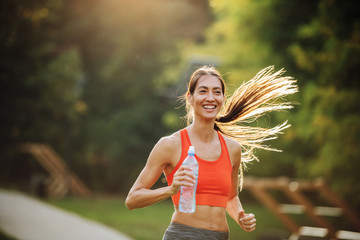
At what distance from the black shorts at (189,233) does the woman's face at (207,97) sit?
844 mm

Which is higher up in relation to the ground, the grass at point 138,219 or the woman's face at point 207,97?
the grass at point 138,219

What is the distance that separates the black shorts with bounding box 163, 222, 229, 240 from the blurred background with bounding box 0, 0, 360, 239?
9062mm

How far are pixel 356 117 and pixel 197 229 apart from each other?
9.24 m

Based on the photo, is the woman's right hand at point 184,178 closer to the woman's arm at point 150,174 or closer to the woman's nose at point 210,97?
the woman's arm at point 150,174

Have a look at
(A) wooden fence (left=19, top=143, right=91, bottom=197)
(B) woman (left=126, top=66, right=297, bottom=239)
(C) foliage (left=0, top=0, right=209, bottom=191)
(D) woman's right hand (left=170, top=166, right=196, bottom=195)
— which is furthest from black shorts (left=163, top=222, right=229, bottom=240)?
(A) wooden fence (left=19, top=143, right=91, bottom=197)

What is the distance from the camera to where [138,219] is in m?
15.3

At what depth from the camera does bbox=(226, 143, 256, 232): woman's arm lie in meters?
3.97

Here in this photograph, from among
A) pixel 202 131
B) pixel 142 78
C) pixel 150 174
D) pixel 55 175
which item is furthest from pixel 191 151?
pixel 142 78

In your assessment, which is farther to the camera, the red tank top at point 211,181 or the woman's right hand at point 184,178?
the red tank top at point 211,181

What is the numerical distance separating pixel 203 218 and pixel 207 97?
90 cm

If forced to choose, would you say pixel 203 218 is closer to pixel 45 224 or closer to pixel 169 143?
pixel 169 143

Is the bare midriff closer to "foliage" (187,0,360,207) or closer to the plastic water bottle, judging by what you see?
the plastic water bottle

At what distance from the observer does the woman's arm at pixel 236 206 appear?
397 centimetres

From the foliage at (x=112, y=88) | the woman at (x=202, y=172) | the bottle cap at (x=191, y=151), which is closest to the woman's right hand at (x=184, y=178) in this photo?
the woman at (x=202, y=172)
